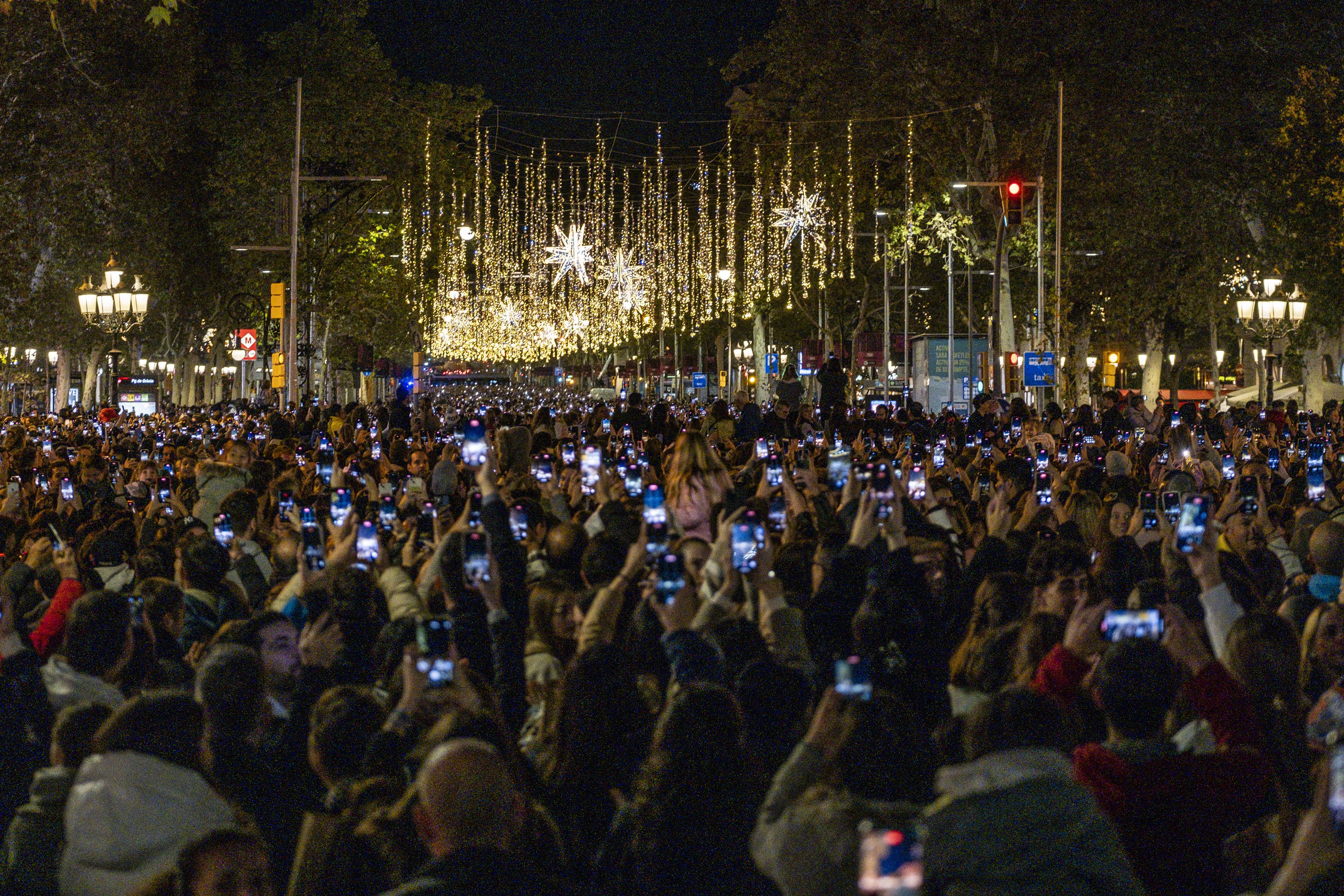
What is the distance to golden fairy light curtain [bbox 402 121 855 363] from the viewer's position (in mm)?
46062

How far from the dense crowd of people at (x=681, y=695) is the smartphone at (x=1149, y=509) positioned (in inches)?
1.0

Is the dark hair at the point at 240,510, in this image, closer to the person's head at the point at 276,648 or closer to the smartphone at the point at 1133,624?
the person's head at the point at 276,648

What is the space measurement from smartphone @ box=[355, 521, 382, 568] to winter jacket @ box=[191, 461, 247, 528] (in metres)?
4.64

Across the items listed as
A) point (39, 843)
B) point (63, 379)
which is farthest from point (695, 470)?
point (63, 379)

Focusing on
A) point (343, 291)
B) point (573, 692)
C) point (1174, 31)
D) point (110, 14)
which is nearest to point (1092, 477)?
point (573, 692)

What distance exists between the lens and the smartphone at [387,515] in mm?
9812

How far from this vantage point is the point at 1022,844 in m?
3.75

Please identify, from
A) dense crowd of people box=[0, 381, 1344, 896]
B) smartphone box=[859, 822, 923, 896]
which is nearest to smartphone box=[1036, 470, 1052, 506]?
dense crowd of people box=[0, 381, 1344, 896]

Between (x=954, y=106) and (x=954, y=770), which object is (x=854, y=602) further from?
(x=954, y=106)

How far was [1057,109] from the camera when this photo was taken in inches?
1590

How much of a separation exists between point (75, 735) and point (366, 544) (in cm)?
306

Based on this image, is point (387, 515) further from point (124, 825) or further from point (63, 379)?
point (63, 379)

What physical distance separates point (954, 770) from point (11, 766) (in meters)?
3.85

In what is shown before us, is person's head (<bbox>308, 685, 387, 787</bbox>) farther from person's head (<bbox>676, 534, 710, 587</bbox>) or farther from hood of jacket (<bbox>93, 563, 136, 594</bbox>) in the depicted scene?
hood of jacket (<bbox>93, 563, 136, 594</bbox>)
